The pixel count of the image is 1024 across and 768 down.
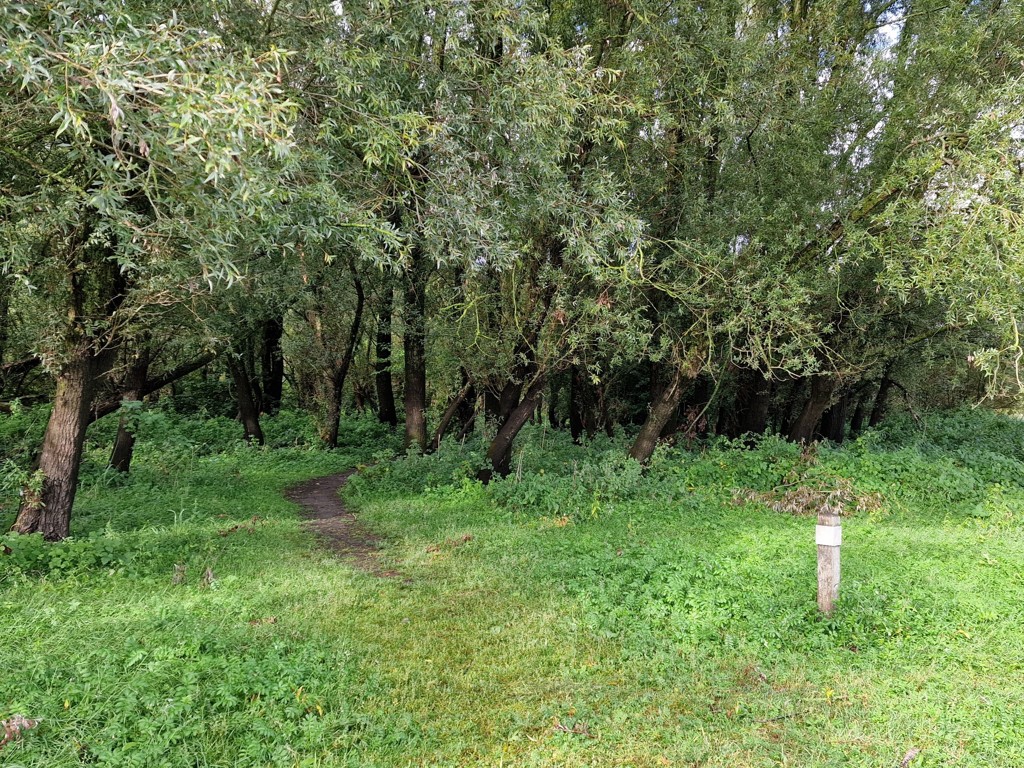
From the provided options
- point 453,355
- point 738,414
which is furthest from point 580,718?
point 738,414

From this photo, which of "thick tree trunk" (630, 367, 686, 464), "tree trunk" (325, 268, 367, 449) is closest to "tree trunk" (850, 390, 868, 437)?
"thick tree trunk" (630, 367, 686, 464)

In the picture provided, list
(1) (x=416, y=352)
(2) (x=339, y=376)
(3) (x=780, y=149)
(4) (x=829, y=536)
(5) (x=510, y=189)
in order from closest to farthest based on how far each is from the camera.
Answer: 1. (4) (x=829, y=536)
2. (5) (x=510, y=189)
3. (3) (x=780, y=149)
4. (1) (x=416, y=352)
5. (2) (x=339, y=376)

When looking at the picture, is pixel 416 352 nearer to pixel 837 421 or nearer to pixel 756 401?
pixel 756 401

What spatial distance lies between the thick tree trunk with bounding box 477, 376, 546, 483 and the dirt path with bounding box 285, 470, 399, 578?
3.25m

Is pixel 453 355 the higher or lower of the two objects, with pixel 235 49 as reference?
lower

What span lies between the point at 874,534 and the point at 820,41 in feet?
31.9

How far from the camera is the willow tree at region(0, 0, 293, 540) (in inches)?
145

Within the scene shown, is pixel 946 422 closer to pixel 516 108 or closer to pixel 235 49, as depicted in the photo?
pixel 516 108

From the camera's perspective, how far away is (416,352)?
1559cm

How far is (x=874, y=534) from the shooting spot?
345 inches

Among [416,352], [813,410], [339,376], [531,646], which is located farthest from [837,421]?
[531,646]

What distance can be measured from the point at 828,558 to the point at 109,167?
7.36 m

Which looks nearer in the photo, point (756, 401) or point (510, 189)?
point (510, 189)

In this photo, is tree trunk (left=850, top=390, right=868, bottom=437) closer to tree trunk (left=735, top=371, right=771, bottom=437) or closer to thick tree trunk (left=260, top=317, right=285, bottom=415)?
tree trunk (left=735, top=371, right=771, bottom=437)
